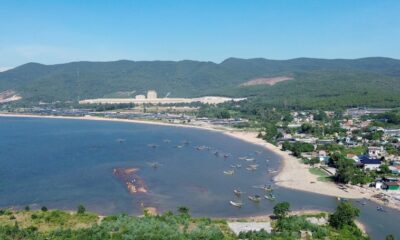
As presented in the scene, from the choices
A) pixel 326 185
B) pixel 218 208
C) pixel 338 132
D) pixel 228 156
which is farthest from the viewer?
pixel 338 132

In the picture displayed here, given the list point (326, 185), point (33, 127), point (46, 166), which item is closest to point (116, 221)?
point (326, 185)

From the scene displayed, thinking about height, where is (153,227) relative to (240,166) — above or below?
above

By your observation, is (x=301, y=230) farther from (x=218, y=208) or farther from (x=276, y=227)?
(x=218, y=208)

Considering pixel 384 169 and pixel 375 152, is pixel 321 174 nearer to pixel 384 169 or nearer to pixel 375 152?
pixel 384 169

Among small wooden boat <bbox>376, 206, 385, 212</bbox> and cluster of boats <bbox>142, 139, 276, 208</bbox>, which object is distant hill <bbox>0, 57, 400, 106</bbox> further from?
small wooden boat <bbox>376, 206, 385, 212</bbox>

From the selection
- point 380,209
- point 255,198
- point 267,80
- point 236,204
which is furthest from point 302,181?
point 267,80

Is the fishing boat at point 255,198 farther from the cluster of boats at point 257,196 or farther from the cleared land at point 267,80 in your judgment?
the cleared land at point 267,80

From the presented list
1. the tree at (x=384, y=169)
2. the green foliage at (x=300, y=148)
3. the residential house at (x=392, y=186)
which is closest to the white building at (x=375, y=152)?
the tree at (x=384, y=169)
